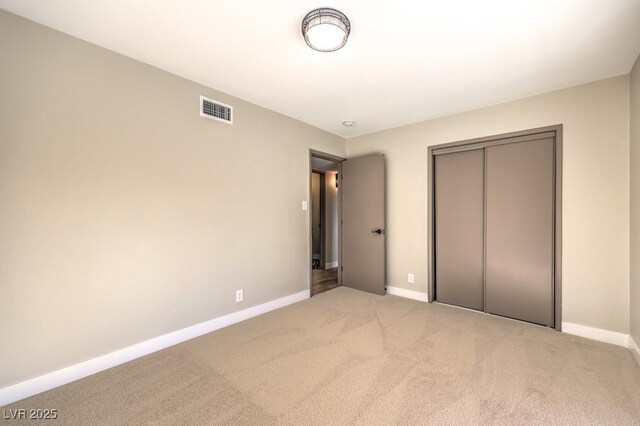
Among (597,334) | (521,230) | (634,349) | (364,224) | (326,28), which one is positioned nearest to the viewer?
(326,28)

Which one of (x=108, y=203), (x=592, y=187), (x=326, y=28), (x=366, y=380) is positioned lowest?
(x=366, y=380)

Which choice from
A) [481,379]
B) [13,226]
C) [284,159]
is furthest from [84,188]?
[481,379]

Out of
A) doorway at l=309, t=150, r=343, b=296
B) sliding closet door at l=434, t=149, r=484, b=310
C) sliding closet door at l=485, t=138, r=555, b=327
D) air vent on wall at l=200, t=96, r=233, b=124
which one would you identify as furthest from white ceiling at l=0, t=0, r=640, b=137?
doorway at l=309, t=150, r=343, b=296

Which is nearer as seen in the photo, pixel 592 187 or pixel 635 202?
pixel 635 202

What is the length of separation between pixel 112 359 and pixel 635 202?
14.5ft

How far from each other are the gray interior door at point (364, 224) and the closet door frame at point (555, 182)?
0.63m

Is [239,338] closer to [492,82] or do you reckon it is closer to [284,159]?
[284,159]

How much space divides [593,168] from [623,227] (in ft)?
1.91

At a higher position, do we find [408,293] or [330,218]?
[330,218]

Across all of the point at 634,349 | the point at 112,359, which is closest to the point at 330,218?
the point at 112,359

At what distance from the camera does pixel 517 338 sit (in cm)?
261

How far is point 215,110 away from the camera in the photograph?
282cm

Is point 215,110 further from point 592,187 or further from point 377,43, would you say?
point 592,187

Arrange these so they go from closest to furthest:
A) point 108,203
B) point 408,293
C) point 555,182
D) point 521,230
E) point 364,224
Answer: point 108,203 → point 555,182 → point 521,230 → point 408,293 → point 364,224
